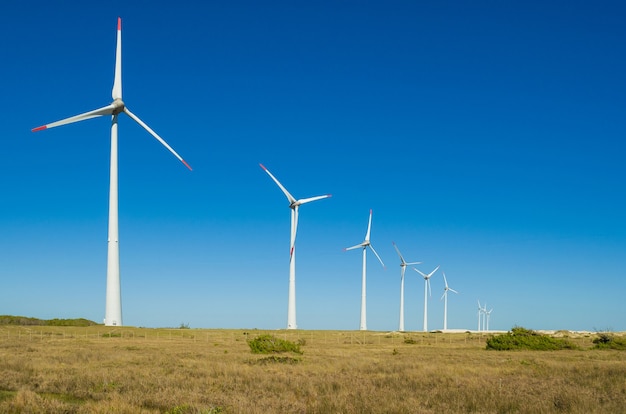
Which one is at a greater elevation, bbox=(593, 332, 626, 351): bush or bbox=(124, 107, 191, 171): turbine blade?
bbox=(124, 107, 191, 171): turbine blade

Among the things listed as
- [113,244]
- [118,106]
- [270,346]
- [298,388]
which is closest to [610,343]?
[270,346]

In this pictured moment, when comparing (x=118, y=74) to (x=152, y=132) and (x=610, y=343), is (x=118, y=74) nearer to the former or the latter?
(x=152, y=132)

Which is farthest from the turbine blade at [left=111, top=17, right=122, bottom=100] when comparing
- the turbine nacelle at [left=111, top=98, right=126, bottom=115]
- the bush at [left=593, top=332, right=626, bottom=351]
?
the bush at [left=593, top=332, right=626, bottom=351]

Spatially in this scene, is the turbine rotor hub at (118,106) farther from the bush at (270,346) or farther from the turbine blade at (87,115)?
the bush at (270,346)

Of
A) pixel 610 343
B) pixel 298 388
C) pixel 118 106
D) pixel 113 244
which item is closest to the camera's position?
pixel 298 388

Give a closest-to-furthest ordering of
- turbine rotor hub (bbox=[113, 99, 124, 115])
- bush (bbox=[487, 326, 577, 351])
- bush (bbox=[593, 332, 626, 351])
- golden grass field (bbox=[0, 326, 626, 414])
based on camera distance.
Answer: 1. golden grass field (bbox=[0, 326, 626, 414])
2. bush (bbox=[487, 326, 577, 351])
3. bush (bbox=[593, 332, 626, 351])
4. turbine rotor hub (bbox=[113, 99, 124, 115])

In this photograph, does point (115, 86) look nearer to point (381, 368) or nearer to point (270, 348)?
point (270, 348)

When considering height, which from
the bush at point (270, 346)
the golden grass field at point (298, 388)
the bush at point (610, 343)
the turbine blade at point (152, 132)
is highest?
the turbine blade at point (152, 132)

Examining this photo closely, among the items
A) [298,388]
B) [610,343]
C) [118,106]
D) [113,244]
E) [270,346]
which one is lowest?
[610,343]

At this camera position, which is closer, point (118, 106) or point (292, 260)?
point (118, 106)

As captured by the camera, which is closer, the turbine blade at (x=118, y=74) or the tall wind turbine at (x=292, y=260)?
the turbine blade at (x=118, y=74)

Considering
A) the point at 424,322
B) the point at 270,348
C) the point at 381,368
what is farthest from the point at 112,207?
the point at 424,322

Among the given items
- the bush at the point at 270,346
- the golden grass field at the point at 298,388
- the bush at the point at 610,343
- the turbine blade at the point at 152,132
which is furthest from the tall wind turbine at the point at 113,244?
the bush at the point at 610,343

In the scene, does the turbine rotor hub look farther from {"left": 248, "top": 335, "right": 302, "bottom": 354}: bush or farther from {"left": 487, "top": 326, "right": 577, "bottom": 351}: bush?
{"left": 487, "top": 326, "right": 577, "bottom": 351}: bush
